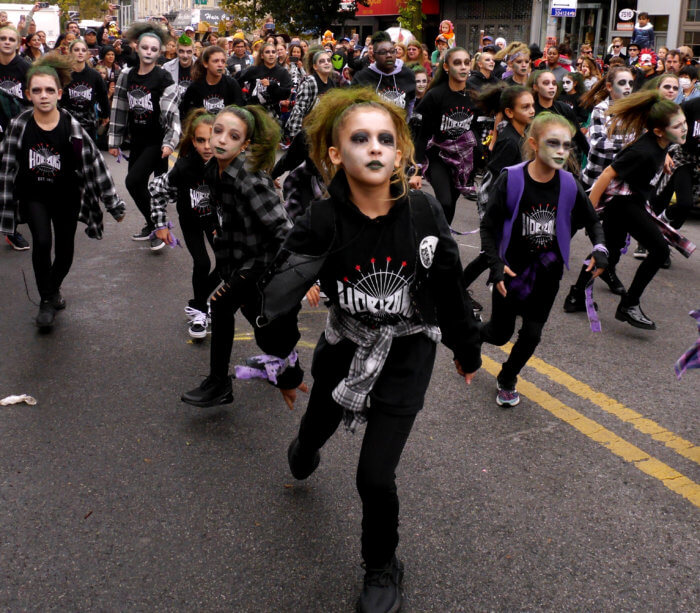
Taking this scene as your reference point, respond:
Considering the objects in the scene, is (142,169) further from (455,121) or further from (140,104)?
(455,121)

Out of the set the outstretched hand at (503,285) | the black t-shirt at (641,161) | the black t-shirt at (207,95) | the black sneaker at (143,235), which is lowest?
the black sneaker at (143,235)

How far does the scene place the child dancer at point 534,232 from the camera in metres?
4.95

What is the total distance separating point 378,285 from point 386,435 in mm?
540

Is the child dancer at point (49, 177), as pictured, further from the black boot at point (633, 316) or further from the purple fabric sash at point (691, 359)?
the purple fabric sash at point (691, 359)

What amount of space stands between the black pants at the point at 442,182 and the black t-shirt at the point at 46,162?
2.98m

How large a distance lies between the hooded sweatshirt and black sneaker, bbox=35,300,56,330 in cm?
371

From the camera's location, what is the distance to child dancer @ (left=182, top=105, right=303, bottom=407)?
4574mm

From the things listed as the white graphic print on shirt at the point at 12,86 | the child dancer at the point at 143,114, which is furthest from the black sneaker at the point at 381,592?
the white graphic print on shirt at the point at 12,86

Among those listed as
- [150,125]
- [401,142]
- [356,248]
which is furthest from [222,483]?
[150,125]

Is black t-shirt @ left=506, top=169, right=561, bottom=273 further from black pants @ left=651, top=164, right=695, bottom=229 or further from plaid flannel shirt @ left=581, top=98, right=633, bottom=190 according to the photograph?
black pants @ left=651, top=164, right=695, bottom=229

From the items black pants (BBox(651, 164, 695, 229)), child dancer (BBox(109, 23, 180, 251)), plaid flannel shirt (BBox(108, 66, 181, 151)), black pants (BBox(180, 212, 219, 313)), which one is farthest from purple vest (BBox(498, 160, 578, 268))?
child dancer (BBox(109, 23, 180, 251))

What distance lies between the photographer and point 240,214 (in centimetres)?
460

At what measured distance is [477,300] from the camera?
7230 millimetres

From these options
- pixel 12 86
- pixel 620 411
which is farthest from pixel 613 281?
pixel 12 86
